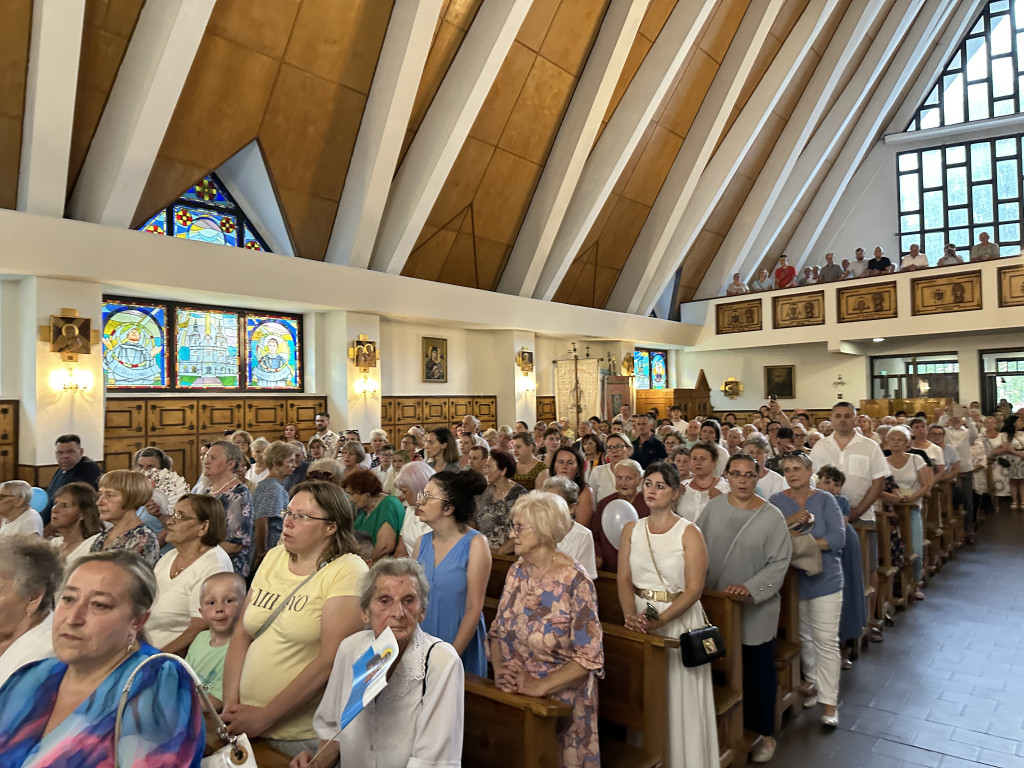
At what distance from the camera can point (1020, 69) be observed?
18281 millimetres

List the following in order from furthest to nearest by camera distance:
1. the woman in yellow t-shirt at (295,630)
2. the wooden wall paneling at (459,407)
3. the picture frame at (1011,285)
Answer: the picture frame at (1011,285) < the wooden wall paneling at (459,407) < the woman in yellow t-shirt at (295,630)

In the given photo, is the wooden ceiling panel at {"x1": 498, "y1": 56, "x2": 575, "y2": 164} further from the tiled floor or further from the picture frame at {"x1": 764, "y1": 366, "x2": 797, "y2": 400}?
the picture frame at {"x1": 764, "y1": 366, "x2": 797, "y2": 400}

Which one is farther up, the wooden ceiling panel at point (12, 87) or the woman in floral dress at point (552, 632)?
the wooden ceiling panel at point (12, 87)

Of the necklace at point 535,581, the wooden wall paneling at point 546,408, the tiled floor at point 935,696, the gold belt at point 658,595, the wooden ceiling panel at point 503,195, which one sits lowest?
the tiled floor at point 935,696

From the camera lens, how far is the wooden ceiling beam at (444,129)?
395 inches

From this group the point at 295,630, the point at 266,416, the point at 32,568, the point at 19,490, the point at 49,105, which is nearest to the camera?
the point at 32,568

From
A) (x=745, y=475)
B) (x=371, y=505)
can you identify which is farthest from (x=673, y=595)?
(x=371, y=505)

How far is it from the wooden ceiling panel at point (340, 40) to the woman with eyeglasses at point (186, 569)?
814cm

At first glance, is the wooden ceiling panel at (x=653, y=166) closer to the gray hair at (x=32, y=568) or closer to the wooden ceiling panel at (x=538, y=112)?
the wooden ceiling panel at (x=538, y=112)

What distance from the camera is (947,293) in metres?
14.9

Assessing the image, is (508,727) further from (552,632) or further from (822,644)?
(822,644)

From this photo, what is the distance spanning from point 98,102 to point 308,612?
8.15m

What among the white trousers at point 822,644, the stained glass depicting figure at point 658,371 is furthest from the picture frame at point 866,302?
the white trousers at point 822,644

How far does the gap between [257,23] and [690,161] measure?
29.7ft
